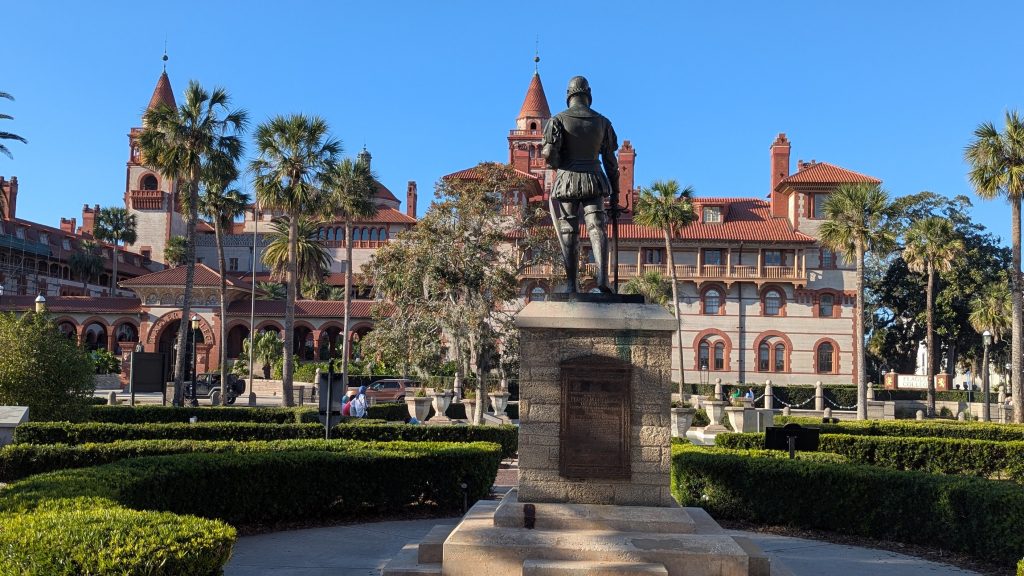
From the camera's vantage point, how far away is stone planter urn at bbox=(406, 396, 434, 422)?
92.8 feet

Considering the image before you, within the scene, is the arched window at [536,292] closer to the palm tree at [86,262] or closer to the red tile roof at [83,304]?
the red tile roof at [83,304]

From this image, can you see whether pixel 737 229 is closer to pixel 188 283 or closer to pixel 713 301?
pixel 713 301

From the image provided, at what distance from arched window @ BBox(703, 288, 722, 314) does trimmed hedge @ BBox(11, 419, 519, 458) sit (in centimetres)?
3951

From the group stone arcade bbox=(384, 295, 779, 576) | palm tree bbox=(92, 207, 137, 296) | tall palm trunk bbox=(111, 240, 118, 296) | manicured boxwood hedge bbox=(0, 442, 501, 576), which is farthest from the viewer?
palm tree bbox=(92, 207, 137, 296)

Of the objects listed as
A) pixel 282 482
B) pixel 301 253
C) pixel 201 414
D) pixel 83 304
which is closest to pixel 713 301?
pixel 301 253

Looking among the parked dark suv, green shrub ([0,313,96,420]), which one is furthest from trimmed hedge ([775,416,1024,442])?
the parked dark suv

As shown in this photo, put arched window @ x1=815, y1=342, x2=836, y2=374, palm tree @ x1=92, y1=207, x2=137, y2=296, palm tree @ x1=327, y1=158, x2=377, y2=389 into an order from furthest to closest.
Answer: palm tree @ x1=92, y1=207, x2=137, y2=296 → arched window @ x1=815, y1=342, x2=836, y2=374 → palm tree @ x1=327, y1=158, x2=377, y2=389

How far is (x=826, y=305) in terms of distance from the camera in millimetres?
54938

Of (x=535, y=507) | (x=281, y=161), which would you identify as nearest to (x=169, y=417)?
(x=281, y=161)

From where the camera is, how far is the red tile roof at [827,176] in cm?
5578

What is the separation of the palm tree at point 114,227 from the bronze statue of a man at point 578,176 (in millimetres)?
76589

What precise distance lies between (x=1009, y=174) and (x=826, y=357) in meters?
25.9

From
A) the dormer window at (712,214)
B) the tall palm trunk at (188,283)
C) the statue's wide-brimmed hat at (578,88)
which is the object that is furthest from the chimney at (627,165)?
the statue's wide-brimmed hat at (578,88)

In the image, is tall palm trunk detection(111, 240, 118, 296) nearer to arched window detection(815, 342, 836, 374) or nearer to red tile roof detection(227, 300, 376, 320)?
red tile roof detection(227, 300, 376, 320)
